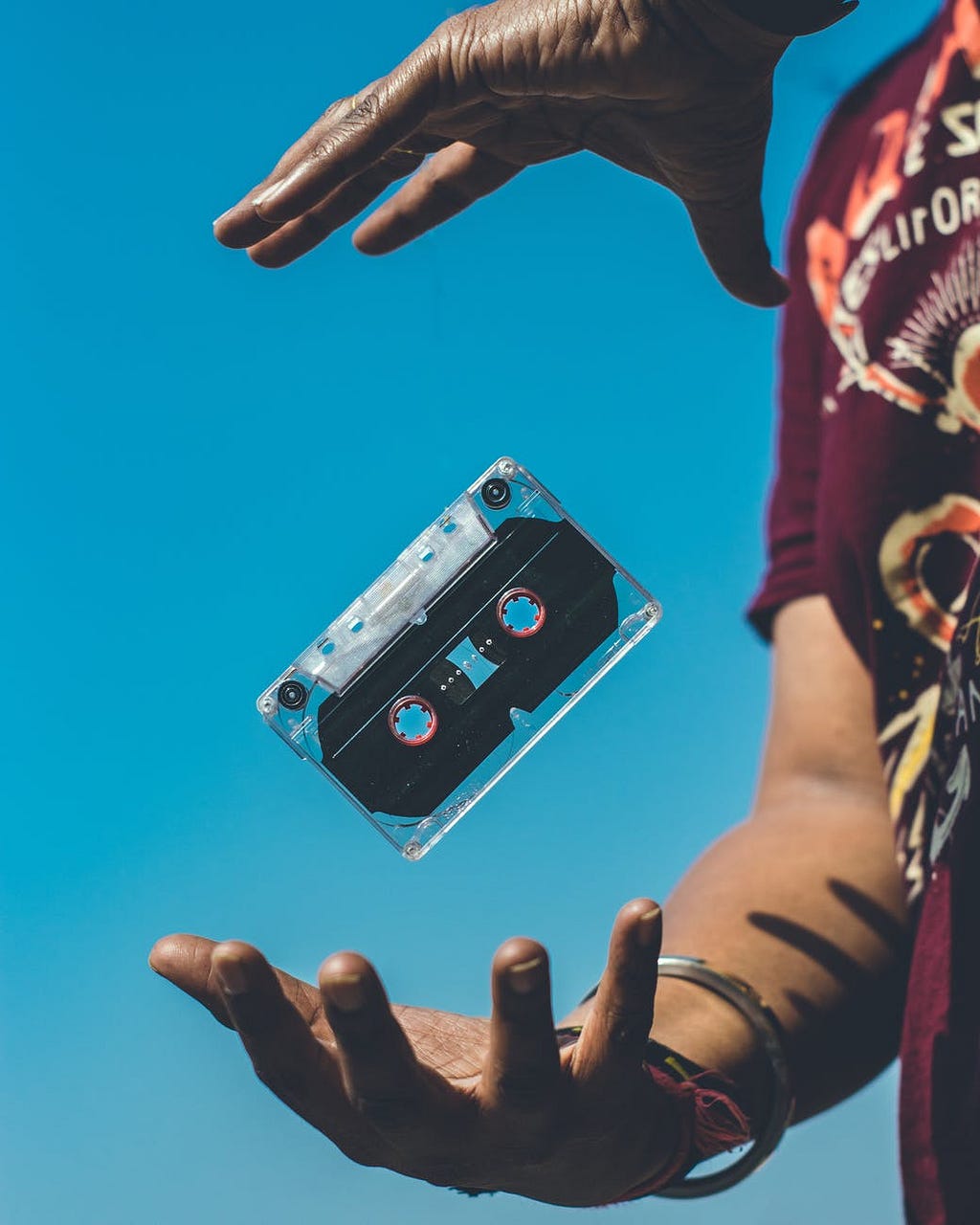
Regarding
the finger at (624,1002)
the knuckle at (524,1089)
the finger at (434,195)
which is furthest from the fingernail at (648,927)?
the finger at (434,195)

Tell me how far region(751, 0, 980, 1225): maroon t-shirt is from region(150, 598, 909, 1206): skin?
0.49 ft

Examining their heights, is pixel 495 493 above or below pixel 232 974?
above

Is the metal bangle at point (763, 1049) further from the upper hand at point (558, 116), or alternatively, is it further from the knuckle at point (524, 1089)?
the upper hand at point (558, 116)

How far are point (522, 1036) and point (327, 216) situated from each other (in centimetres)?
78

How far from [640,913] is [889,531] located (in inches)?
25.7

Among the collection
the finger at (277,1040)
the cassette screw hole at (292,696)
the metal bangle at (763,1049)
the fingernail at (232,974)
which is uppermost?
the cassette screw hole at (292,696)

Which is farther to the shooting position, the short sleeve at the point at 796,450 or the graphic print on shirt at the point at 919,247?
the short sleeve at the point at 796,450

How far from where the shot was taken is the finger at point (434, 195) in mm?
1316

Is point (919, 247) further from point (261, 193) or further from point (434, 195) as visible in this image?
point (261, 193)

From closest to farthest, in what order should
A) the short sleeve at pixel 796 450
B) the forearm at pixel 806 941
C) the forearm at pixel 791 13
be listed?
the forearm at pixel 791 13, the forearm at pixel 806 941, the short sleeve at pixel 796 450

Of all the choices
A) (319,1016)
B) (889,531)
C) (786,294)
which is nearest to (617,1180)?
(319,1016)

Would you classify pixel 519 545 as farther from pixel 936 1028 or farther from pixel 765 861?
pixel 936 1028

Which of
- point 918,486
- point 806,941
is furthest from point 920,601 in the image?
point 806,941

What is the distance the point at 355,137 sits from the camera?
1.07m
